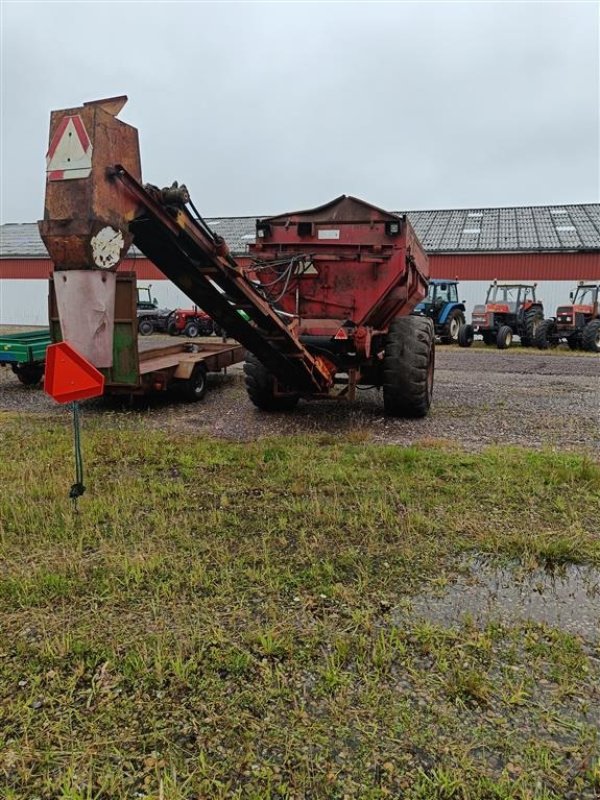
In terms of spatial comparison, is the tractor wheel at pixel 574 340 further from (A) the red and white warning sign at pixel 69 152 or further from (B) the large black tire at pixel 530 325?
(A) the red and white warning sign at pixel 69 152

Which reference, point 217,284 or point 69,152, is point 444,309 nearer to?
point 217,284

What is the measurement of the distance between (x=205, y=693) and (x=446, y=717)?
3.09ft

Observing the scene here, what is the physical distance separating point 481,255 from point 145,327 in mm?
14214

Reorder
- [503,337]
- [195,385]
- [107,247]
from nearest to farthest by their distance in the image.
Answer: [107,247], [195,385], [503,337]

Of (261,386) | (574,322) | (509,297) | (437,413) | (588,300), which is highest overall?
(509,297)

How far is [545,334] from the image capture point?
19.2 metres

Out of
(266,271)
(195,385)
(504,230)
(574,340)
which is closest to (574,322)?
(574,340)

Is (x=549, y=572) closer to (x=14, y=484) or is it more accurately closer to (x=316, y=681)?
(x=316, y=681)

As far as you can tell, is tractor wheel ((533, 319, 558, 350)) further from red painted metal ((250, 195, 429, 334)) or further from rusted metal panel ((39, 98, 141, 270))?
rusted metal panel ((39, 98, 141, 270))

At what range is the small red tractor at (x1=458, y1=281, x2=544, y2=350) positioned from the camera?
19719 millimetres

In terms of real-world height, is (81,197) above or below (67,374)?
above

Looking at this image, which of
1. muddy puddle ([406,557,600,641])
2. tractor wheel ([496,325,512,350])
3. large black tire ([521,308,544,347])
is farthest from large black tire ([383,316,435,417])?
large black tire ([521,308,544,347])

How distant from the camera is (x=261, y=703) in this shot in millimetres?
2402

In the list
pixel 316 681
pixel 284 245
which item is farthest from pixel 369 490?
pixel 284 245
